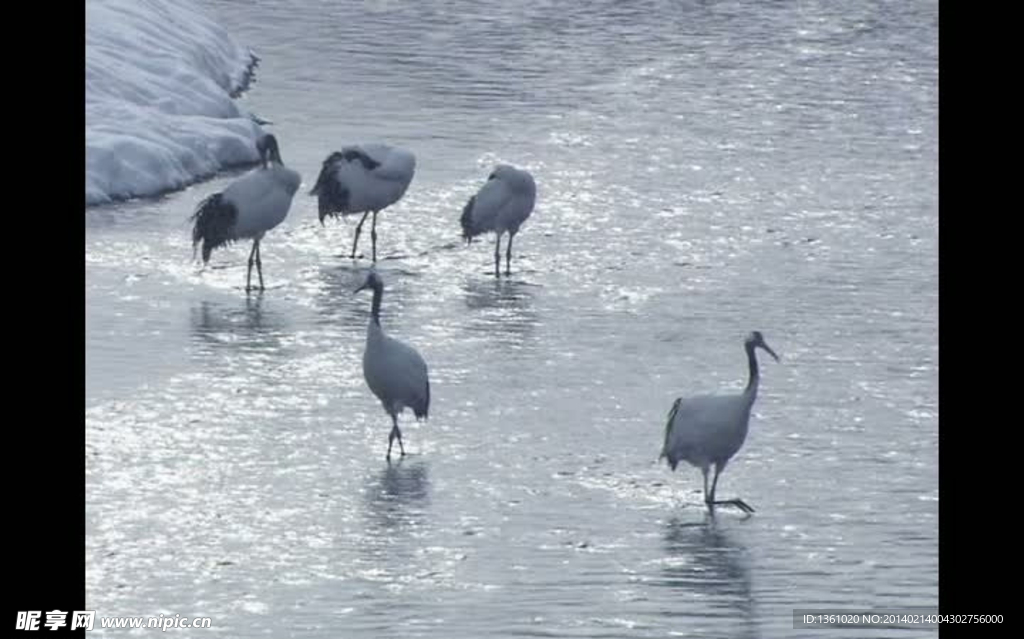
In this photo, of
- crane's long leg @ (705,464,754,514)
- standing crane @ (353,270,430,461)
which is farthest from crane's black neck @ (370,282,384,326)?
crane's long leg @ (705,464,754,514)

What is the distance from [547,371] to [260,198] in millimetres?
4053

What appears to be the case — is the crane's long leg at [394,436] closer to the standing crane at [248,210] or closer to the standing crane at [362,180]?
the standing crane at [248,210]

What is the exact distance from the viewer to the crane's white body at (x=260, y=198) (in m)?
22.0

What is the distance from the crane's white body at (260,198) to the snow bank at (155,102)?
2704 millimetres

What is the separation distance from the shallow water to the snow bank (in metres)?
0.48

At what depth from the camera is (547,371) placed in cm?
1927

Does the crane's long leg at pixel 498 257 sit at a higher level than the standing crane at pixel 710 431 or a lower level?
lower

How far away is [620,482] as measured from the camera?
649 inches

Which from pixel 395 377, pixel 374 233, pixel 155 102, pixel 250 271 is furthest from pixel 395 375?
pixel 155 102

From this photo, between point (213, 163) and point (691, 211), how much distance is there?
16.3ft

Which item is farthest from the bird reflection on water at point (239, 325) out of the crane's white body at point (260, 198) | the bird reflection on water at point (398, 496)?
the bird reflection on water at point (398, 496)

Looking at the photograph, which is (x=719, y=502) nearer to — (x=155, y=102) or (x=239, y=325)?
(x=239, y=325)
